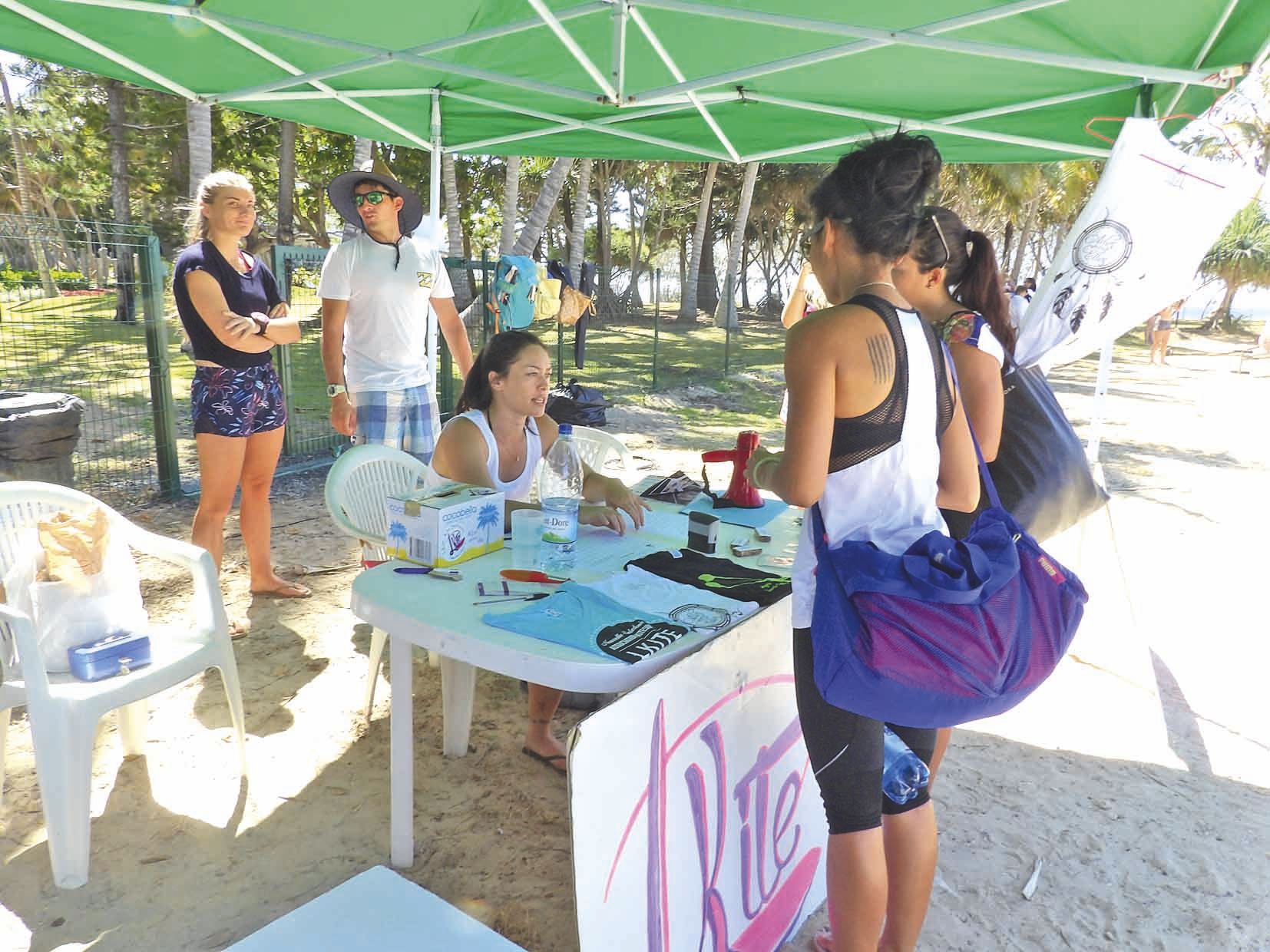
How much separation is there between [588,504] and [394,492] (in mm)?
1034

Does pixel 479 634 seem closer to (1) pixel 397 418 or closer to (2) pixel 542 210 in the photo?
(1) pixel 397 418

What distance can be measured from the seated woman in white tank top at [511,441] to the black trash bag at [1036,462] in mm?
1136

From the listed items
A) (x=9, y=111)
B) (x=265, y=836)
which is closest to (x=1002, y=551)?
(x=265, y=836)

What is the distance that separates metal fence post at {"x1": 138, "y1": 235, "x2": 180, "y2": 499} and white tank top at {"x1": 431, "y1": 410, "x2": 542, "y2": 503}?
3.59m

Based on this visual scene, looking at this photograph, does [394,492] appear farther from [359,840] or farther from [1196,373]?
[1196,373]

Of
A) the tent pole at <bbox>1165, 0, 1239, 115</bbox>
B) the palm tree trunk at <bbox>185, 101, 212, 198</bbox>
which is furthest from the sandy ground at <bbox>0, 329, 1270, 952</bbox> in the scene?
the palm tree trunk at <bbox>185, 101, 212, 198</bbox>

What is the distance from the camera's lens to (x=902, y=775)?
1.81 m

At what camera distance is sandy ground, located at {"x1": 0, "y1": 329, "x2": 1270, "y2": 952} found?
227 centimetres

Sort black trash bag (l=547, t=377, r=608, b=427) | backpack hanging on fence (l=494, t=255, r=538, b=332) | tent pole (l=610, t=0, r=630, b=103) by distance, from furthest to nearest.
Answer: backpack hanging on fence (l=494, t=255, r=538, b=332)
black trash bag (l=547, t=377, r=608, b=427)
tent pole (l=610, t=0, r=630, b=103)

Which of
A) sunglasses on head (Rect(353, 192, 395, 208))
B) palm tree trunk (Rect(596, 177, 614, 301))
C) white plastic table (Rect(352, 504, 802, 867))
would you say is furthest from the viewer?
palm tree trunk (Rect(596, 177, 614, 301))

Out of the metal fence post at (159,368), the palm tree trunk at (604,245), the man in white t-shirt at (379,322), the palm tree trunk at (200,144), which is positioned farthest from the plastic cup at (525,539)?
the palm tree trunk at (604,245)

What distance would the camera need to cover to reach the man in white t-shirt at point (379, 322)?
3.81 metres

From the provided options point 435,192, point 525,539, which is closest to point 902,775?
point 525,539

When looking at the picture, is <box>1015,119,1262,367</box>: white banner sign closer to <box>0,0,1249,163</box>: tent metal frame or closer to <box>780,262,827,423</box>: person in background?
<box>0,0,1249,163</box>: tent metal frame
